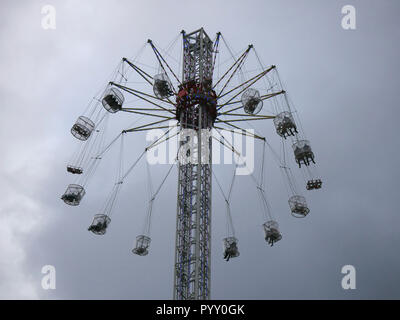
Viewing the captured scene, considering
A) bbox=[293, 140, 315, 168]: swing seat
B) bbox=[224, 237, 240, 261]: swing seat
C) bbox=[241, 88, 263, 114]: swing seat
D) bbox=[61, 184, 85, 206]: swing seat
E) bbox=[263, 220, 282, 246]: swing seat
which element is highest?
bbox=[241, 88, 263, 114]: swing seat

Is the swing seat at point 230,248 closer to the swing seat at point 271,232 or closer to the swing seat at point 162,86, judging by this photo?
the swing seat at point 271,232

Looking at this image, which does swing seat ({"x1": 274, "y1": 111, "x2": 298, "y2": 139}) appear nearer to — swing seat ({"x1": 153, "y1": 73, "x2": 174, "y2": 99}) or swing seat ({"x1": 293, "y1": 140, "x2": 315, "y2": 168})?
swing seat ({"x1": 293, "y1": 140, "x2": 315, "y2": 168})

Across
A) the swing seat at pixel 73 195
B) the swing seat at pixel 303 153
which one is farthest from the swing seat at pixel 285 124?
the swing seat at pixel 73 195

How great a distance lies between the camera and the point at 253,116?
39.2 meters

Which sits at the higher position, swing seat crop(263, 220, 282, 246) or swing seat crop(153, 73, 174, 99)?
swing seat crop(153, 73, 174, 99)

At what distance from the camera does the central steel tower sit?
116 feet

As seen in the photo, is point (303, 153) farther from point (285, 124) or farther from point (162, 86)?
point (162, 86)

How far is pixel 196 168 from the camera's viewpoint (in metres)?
38.7

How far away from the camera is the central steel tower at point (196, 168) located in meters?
35.2

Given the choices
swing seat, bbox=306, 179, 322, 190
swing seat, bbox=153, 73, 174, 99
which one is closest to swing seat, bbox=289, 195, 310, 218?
swing seat, bbox=306, 179, 322, 190

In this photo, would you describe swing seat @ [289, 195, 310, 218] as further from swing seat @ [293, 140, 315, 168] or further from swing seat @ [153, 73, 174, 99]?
swing seat @ [153, 73, 174, 99]

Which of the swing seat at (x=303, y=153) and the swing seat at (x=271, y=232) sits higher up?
the swing seat at (x=303, y=153)
